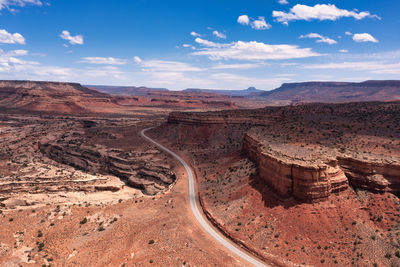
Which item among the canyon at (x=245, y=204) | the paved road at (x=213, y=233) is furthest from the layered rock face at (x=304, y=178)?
the paved road at (x=213, y=233)

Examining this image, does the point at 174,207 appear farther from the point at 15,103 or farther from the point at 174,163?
the point at 15,103

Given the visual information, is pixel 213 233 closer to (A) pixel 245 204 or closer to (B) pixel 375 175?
(A) pixel 245 204

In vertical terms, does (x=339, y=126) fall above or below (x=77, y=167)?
above

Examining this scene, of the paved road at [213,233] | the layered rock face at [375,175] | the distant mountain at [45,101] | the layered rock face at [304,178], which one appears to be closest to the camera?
the paved road at [213,233]

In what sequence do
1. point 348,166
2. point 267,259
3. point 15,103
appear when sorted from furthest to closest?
1. point 15,103
2. point 348,166
3. point 267,259

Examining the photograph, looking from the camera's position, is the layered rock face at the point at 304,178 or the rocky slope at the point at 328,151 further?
the rocky slope at the point at 328,151

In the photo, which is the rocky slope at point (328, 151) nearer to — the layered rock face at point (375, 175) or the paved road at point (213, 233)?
the layered rock face at point (375, 175)

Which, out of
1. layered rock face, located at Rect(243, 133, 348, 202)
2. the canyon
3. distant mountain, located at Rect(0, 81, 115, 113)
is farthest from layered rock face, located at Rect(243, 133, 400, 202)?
distant mountain, located at Rect(0, 81, 115, 113)

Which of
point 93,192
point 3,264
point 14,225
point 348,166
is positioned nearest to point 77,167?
point 93,192

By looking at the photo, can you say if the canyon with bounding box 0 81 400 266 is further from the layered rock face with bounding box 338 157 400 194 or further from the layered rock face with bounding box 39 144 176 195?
the layered rock face with bounding box 39 144 176 195
